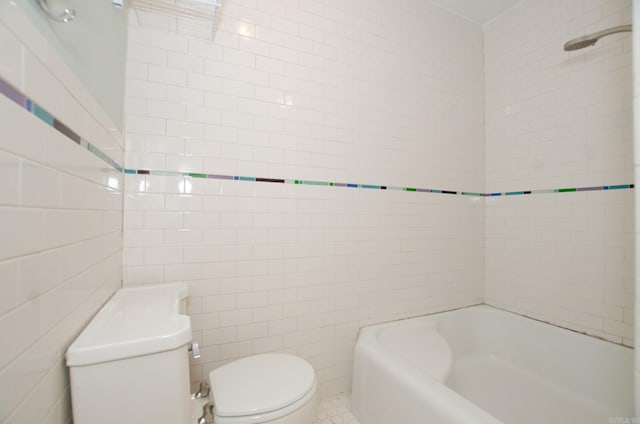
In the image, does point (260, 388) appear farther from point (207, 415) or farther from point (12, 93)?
point (12, 93)

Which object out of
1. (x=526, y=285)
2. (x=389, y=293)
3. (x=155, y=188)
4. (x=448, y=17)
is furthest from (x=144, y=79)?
(x=526, y=285)

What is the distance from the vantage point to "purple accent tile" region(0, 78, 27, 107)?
1.40 feet

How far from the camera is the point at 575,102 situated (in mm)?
1610

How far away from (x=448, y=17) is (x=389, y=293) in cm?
204

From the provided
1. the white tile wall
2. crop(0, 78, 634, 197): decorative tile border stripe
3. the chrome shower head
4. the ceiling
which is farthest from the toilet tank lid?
the ceiling

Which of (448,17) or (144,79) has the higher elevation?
(448,17)

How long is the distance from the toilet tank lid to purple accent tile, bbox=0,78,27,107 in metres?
0.53

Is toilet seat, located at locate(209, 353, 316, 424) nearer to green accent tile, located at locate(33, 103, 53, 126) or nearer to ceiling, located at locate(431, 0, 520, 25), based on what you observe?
green accent tile, located at locate(33, 103, 53, 126)

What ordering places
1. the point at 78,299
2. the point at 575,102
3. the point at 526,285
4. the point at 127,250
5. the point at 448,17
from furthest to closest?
the point at 448,17, the point at 526,285, the point at 575,102, the point at 127,250, the point at 78,299

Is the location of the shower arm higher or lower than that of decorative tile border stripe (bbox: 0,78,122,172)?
higher

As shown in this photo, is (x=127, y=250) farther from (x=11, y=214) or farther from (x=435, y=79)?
(x=435, y=79)

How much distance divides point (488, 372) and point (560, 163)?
1.42 meters

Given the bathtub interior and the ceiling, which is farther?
the ceiling

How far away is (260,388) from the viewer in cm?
101
